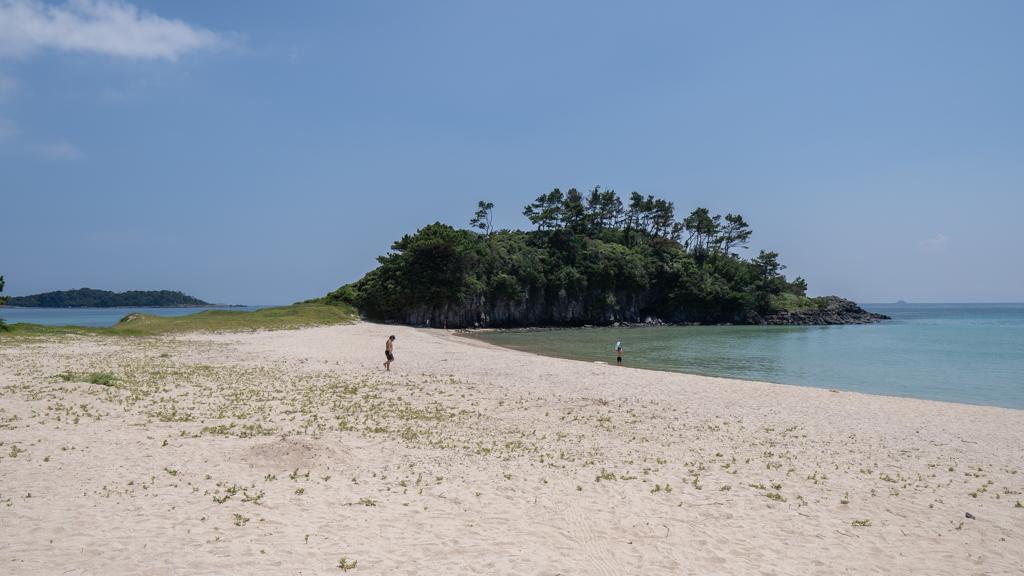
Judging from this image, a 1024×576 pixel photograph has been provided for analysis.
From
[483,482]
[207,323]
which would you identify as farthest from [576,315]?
[483,482]

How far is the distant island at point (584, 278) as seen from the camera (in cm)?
8381

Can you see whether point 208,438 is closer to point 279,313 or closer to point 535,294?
point 279,313

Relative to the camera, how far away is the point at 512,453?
42.2 feet

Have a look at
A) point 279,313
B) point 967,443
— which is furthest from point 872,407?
point 279,313

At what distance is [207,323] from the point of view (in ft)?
169

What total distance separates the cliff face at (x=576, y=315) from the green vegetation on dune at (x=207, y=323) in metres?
18.7

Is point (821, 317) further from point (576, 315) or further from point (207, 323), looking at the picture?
point (207, 323)

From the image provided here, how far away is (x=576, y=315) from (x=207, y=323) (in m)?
66.1

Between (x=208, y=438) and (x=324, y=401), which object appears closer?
(x=208, y=438)

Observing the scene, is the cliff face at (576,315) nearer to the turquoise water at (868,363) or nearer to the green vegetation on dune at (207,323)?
the green vegetation on dune at (207,323)

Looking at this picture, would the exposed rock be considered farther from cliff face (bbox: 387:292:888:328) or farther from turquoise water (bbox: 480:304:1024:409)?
turquoise water (bbox: 480:304:1024:409)

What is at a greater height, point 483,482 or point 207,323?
point 207,323

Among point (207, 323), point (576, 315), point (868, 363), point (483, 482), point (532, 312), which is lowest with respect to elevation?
point (868, 363)

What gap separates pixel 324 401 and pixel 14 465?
8151 mm
